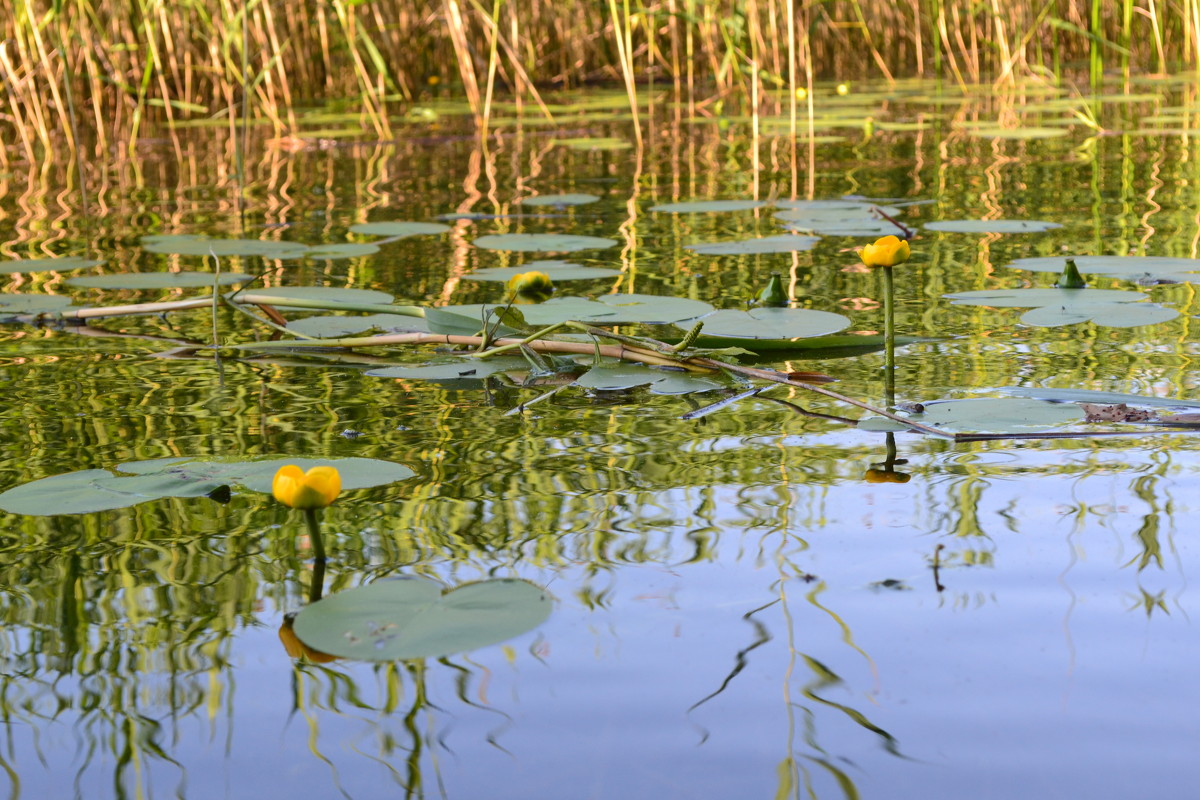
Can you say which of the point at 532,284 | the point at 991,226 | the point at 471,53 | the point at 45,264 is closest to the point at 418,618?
the point at 532,284

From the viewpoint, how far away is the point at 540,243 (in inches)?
94.9

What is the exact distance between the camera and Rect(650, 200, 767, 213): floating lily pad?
2.87 meters

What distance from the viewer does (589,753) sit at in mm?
669

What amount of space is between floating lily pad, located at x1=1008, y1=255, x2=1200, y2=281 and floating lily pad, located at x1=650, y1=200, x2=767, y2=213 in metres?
0.88

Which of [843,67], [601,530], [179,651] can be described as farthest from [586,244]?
[843,67]

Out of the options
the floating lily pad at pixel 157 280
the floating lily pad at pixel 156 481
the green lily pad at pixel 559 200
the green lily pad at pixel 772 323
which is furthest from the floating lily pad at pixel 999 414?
the green lily pad at pixel 559 200

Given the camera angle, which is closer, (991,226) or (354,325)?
(354,325)

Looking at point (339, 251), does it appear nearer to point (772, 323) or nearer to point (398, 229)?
point (398, 229)

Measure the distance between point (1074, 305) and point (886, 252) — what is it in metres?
0.49

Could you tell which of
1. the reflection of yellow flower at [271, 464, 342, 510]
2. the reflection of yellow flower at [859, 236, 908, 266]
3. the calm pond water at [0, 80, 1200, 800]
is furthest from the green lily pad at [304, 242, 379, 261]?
the reflection of yellow flower at [271, 464, 342, 510]

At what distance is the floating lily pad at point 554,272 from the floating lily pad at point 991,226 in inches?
27.6

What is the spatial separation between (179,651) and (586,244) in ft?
5.54

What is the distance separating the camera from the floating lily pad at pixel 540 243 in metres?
2.36

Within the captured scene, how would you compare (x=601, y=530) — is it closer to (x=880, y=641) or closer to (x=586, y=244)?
(x=880, y=641)
